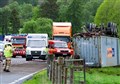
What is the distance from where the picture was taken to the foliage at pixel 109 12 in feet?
349

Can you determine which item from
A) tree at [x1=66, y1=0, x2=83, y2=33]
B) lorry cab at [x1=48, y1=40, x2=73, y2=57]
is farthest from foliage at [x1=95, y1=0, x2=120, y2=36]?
lorry cab at [x1=48, y1=40, x2=73, y2=57]

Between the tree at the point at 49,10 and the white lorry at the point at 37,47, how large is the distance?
334 feet

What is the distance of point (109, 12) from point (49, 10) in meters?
40.5

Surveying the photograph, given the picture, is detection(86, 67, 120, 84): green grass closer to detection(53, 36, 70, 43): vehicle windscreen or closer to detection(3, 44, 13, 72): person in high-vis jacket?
detection(3, 44, 13, 72): person in high-vis jacket

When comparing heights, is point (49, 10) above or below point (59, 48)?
above

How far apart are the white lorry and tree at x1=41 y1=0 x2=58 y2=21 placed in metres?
102

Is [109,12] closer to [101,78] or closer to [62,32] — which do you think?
[62,32]

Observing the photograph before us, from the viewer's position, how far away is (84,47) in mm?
35500

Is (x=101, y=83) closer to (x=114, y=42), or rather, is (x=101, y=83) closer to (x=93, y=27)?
(x=114, y=42)

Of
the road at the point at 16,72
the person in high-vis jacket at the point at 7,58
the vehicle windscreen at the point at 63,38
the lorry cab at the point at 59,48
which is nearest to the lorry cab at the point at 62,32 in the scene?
the vehicle windscreen at the point at 63,38

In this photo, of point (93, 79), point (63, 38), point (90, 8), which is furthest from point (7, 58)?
point (90, 8)

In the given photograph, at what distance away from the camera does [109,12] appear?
109625 millimetres

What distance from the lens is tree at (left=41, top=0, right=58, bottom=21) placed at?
481 feet

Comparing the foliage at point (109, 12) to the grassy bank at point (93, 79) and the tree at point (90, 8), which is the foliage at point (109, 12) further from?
the grassy bank at point (93, 79)
